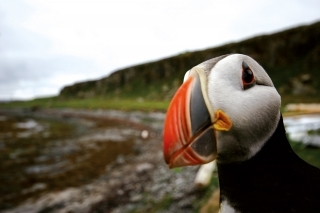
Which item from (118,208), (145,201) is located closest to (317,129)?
(145,201)

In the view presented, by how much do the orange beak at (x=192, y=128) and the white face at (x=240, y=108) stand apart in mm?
56

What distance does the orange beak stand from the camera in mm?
1815

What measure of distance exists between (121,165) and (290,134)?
240 inches

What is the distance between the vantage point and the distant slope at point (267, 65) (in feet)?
109

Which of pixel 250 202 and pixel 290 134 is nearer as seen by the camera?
pixel 250 202

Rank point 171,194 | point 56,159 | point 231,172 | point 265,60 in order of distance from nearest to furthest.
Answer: point 231,172
point 171,194
point 56,159
point 265,60

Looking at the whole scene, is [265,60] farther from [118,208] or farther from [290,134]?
[118,208]

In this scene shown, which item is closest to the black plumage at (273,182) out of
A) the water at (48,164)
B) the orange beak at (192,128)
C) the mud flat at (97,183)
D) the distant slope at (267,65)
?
the orange beak at (192,128)

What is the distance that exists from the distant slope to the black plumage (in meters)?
30.8

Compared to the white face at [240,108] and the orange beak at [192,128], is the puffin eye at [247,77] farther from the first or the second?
the orange beak at [192,128]

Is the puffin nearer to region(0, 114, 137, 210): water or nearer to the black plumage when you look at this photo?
the black plumage

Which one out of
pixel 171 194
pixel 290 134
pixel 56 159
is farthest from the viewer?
pixel 56 159

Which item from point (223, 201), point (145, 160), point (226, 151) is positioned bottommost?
point (145, 160)

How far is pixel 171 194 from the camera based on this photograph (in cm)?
591
